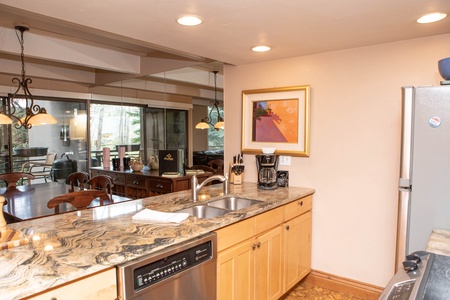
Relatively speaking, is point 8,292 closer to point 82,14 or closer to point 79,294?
point 79,294

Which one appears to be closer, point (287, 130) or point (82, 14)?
point (82, 14)

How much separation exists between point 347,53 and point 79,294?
8.73 ft

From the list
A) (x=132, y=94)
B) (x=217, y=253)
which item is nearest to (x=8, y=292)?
(x=217, y=253)

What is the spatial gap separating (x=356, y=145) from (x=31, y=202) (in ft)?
10.2

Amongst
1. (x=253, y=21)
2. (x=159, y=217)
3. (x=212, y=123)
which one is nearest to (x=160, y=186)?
(x=212, y=123)

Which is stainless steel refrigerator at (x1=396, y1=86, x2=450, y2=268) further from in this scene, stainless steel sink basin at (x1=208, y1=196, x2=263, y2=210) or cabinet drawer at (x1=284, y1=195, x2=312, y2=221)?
stainless steel sink basin at (x1=208, y1=196, x2=263, y2=210)

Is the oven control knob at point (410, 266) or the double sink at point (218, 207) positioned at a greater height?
the oven control knob at point (410, 266)

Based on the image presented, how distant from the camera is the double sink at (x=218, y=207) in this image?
93.8 inches

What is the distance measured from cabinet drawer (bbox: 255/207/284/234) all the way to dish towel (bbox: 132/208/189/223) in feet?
1.87

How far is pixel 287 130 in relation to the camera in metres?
3.11

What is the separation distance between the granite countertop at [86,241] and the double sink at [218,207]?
0.08 meters

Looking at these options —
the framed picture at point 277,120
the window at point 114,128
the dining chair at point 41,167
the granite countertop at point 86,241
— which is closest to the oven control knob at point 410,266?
the granite countertop at point 86,241

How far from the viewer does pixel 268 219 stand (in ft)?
7.71

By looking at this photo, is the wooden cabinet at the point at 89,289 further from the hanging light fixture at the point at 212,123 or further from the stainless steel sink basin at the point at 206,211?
the hanging light fixture at the point at 212,123
